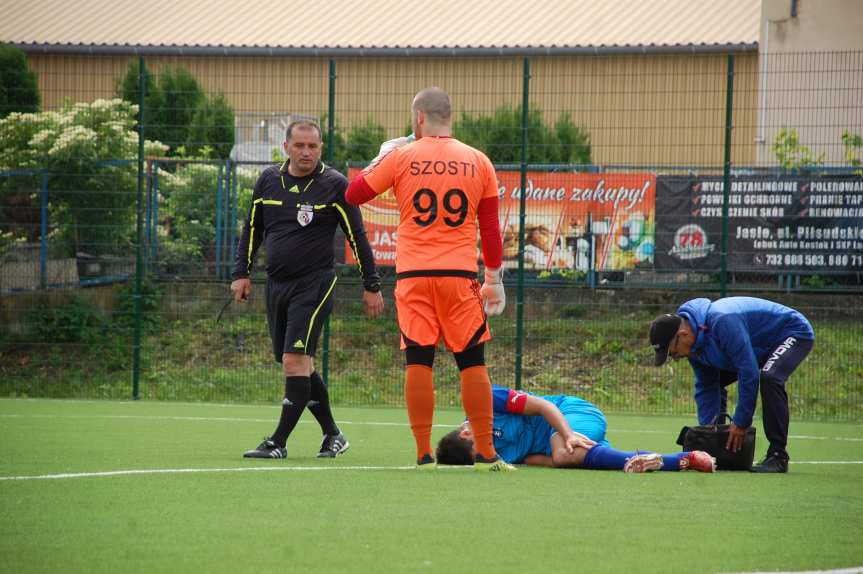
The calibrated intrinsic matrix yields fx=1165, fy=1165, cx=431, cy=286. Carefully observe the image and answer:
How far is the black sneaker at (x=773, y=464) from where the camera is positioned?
23.9ft

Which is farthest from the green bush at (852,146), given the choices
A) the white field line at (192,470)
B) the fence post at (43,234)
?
the fence post at (43,234)

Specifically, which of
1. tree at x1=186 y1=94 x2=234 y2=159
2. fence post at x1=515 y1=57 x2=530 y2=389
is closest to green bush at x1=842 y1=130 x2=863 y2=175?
fence post at x1=515 y1=57 x2=530 y2=389

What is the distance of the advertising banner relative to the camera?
44.3ft

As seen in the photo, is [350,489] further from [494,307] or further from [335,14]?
[335,14]

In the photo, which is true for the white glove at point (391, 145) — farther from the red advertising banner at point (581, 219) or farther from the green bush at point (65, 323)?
the green bush at point (65, 323)

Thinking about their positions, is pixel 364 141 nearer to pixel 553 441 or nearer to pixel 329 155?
pixel 329 155

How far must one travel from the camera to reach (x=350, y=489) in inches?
224

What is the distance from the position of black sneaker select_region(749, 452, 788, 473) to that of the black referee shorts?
115 inches

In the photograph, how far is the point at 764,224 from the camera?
13.7 metres

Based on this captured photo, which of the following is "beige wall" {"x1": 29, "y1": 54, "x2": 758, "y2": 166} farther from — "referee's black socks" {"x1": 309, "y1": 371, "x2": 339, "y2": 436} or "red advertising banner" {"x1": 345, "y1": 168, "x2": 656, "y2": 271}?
"referee's black socks" {"x1": 309, "y1": 371, "x2": 339, "y2": 436}

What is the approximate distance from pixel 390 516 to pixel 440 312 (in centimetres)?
192

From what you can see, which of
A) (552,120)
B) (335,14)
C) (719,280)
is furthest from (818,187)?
(335,14)

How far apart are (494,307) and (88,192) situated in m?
9.42

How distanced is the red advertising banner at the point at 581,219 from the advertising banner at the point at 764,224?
0.83 feet
